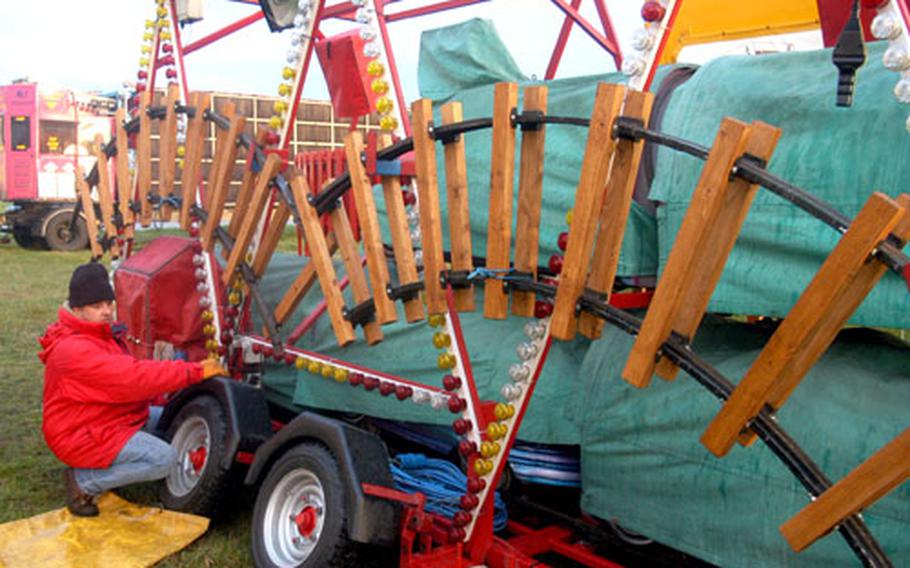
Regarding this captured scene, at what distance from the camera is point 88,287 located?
13.4 feet

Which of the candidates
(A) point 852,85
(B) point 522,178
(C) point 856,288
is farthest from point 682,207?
(C) point 856,288

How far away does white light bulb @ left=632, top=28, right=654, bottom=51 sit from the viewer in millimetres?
A: 2764

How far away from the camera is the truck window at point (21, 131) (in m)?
18.0

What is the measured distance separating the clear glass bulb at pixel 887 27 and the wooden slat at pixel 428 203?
145cm

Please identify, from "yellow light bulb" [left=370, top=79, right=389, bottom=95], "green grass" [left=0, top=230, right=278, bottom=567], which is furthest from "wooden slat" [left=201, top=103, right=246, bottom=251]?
"green grass" [left=0, top=230, right=278, bottom=567]

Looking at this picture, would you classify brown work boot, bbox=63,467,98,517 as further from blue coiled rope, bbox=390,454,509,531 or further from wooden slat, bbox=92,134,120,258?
wooden slat, bbox=92,134,120,258

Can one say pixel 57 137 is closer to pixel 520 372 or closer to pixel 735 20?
pixel 735 20

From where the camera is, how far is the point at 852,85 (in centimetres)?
235

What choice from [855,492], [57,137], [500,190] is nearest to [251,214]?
[500,190]

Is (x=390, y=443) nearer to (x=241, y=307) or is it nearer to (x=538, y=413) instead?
(x=241, y=307)

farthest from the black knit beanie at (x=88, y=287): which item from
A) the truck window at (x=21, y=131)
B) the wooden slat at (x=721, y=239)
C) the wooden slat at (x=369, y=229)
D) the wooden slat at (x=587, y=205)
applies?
the truck window at (x=21, y=131)

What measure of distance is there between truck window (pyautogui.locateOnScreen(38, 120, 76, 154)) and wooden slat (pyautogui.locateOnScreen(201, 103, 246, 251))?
1501 cm

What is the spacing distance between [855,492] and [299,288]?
2.80m

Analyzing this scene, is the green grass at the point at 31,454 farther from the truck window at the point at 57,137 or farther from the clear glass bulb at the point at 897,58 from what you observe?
the truck window at the point at 57,137
